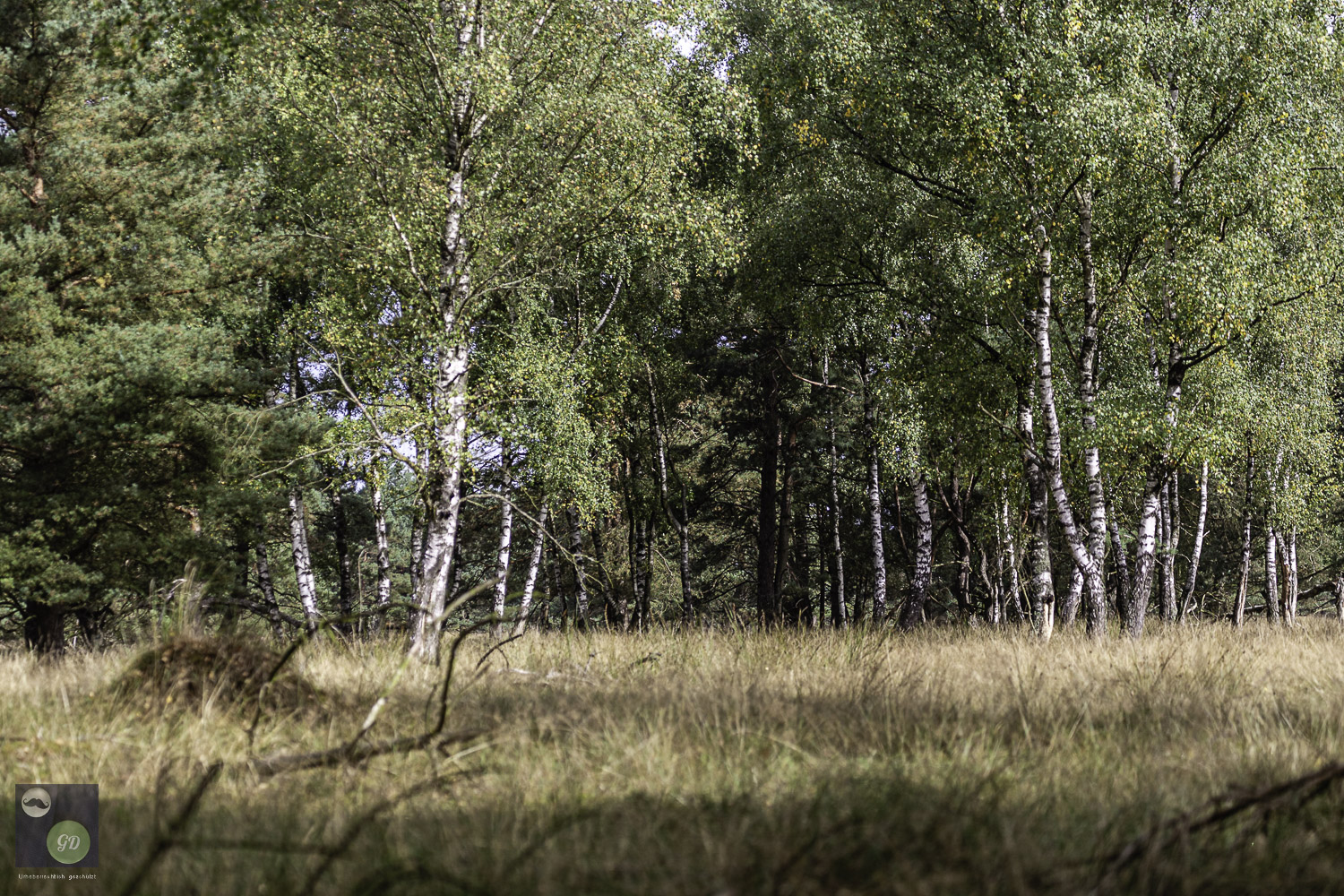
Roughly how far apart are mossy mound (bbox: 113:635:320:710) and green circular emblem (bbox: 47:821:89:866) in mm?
1205

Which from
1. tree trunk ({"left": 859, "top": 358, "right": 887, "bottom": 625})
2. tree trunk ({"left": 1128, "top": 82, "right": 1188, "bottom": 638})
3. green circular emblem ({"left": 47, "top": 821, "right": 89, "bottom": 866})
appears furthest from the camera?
tree trunk ({"left": 859, "top": 358, "right": 887, "bottom": 625})

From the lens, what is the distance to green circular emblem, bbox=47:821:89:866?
8.76ft

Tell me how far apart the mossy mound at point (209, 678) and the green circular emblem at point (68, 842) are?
3.95ft

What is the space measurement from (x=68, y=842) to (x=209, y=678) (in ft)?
5.14

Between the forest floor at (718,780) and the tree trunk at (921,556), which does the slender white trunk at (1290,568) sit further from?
the forest floor at (718,780)

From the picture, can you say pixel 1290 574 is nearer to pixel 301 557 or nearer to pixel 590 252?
pixel 590 252

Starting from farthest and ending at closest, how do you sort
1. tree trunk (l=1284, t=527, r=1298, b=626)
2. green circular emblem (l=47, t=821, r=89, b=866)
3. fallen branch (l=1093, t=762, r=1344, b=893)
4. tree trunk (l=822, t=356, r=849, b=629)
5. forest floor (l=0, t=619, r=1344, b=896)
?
tree trunk (l=822, t=356, r=849, b=629) < tree trunk (l=1284, t=527, r=1298, b=626) < green circular emblem (l=47, t=821, r=89, b=866) < forest floor (l=0, t=619, r=1344, b=896) < fallen branch (l=1093, t=762, r=1344, b=893)

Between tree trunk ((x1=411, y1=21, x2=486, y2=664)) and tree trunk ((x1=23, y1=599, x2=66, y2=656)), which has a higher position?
tree trunk ((x1=411, y1=21, x2=486, y2=664))

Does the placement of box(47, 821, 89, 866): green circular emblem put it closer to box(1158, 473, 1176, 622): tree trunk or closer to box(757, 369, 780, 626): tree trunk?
box(757, 369, 780, 626): tree trunk

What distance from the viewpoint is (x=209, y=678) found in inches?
168

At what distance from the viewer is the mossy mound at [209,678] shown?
4.18 m

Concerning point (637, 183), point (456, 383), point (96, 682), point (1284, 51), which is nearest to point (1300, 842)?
point (96, 682)

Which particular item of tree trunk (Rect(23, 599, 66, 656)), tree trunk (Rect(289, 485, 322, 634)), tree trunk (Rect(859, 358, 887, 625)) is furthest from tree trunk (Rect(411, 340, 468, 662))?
tree trunk (Rect(859, 358, 887, 625))

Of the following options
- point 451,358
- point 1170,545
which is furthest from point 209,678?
point 1170,545
